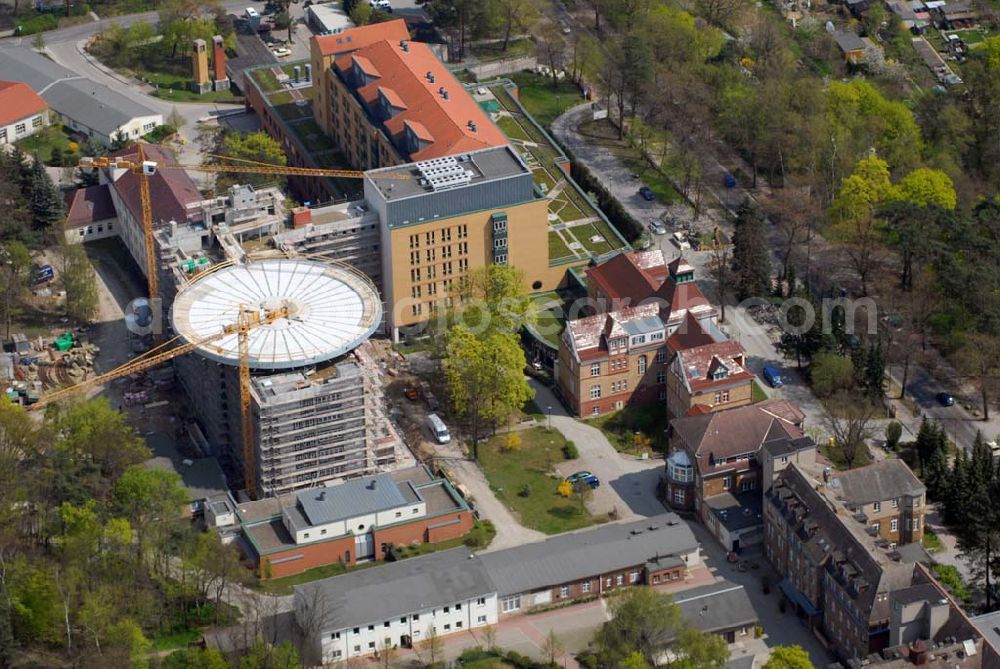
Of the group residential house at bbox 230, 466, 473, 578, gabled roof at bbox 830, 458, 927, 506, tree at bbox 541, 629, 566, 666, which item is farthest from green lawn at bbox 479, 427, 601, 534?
gabled roof at bbox 830, 458, 927, 506

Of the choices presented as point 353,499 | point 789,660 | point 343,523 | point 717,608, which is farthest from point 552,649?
point 353,499

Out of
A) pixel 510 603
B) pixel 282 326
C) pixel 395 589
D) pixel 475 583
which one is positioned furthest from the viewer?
pixel 282 326

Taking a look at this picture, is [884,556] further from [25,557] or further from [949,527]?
[25,557]

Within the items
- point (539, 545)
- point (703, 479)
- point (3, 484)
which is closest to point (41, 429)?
point (3, 484)

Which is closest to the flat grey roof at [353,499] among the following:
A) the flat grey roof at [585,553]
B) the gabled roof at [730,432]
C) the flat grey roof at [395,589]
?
the flat grey roof at [395,589]

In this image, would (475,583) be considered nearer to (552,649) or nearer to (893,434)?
(552,649)

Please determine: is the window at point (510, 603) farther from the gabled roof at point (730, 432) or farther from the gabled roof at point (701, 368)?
the gabled roof at point (701, 368)

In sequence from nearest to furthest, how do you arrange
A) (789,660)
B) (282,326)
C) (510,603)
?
(789,660) → (510,603) → (282,326)

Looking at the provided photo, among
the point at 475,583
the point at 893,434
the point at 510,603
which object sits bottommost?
the point at 510,603
